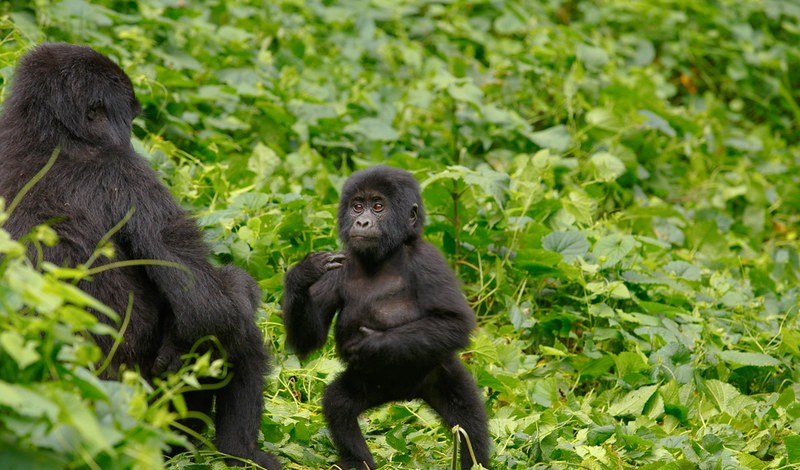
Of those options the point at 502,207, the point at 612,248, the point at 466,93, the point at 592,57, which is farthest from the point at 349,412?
the point at 592,57

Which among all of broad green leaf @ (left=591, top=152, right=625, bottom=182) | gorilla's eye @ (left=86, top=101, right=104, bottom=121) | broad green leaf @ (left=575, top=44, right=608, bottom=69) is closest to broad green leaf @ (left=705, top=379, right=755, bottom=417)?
broad green leaf @ (left=591, top=152, right=625, bottom=182)

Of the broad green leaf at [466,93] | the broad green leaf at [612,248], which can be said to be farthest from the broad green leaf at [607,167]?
the broad green leaf at [612,248]

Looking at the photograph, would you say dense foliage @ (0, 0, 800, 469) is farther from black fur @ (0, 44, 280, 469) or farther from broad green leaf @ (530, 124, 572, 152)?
black fur @ (0, 44, 280, 469)

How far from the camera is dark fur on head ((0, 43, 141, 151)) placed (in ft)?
14.0

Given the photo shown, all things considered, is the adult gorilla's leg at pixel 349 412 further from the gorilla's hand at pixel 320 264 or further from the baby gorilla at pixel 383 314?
the gorilla's hand at pixel 320 264

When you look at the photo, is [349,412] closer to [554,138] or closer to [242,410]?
[242,410]

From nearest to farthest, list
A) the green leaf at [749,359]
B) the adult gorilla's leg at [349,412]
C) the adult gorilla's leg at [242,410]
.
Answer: the adult gorilla's leg at [242,410] → the adult gorilla's leg at [349,412] → the green leaf at [749,359]

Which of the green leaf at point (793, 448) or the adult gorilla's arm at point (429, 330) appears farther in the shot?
the green leaf at point (793, 448)

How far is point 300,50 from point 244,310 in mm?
4991

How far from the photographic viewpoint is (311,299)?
15.8 feet

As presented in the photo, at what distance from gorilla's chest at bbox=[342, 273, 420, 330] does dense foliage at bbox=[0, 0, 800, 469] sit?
596 mm

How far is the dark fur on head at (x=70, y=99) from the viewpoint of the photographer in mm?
4258

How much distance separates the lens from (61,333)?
106 inches

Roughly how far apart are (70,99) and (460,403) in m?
2.10
